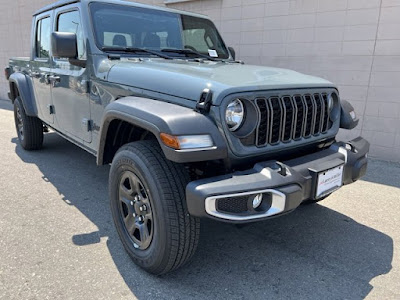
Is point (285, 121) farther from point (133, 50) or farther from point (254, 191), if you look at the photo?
point (133, 50)

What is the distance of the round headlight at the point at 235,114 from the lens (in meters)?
2.09

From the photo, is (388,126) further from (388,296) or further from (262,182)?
(262,182)

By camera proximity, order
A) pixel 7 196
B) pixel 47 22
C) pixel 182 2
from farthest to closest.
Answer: pixel 182 2 → pixel 47 22 → pixel 7 196

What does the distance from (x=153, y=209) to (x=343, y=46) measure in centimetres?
447

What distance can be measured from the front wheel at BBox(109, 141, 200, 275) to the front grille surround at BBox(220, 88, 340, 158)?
1.45ft

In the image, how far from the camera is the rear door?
13.6 feet

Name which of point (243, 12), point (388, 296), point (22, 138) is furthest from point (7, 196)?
point (243, 12)

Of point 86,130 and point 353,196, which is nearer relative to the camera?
point 86,130

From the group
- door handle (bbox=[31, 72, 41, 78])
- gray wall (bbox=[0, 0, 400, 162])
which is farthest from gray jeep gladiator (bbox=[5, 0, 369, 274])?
gray wall (bbox=[0, 0, 400, 162])

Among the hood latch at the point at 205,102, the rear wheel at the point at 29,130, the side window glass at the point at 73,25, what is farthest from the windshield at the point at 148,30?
the rear wheel at the point at 29,130

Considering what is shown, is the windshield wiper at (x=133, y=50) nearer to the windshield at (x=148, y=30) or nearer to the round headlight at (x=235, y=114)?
the windshield at (x=148, y=30)

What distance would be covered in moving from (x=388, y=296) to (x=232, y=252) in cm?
109

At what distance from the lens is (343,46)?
5.23 metres

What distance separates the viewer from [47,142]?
19.3 feet
